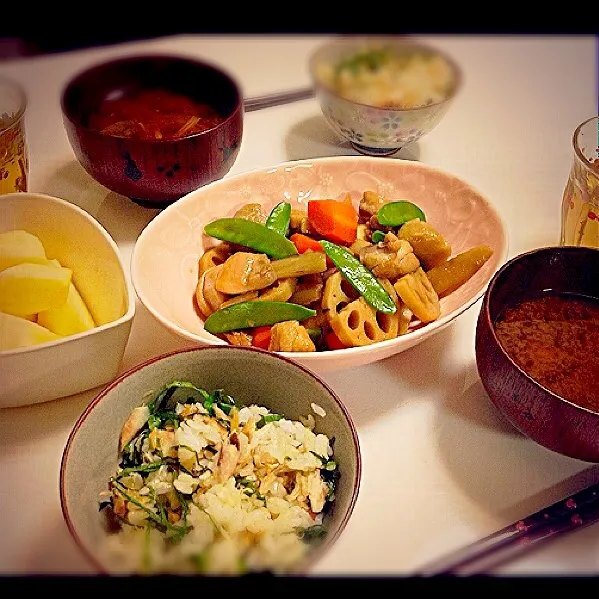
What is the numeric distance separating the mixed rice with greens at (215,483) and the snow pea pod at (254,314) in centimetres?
12

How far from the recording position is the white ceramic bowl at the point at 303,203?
860mm

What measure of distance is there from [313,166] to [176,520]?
0.59 m

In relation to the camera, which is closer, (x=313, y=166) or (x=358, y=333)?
(x=358, y=333)

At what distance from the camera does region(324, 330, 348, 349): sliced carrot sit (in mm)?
879

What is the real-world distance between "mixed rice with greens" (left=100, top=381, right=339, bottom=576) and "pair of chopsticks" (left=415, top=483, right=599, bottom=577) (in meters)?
0.14

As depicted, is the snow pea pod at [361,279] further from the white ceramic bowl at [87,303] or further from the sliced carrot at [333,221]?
the white ceramic bowl at [87,303]

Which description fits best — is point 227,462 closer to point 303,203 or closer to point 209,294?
point 209,294

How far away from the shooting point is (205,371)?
2.60 feet

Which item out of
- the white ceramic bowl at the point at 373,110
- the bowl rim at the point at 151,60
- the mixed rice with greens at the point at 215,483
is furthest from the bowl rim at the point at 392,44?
the mixed rice with greens at the point at 215,483

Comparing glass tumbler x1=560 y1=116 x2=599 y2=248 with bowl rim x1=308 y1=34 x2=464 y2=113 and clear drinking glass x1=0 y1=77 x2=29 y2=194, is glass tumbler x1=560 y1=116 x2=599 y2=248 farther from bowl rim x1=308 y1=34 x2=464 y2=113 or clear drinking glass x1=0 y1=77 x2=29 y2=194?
clear drinking glass x1=0 y1=77 x2=29 y2=194

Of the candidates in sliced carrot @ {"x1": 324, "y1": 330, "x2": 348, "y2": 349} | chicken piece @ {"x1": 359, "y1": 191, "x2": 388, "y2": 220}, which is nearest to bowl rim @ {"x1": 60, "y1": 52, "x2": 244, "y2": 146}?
chicken piece @ {"x1": 359, "y1": 191, "x2": 388, "y2": 220}

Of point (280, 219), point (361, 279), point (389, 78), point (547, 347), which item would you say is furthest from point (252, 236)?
point (547, 347)
